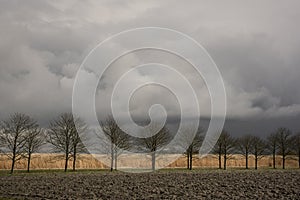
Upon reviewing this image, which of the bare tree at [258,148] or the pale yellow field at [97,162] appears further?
the bare tree at [258,148]

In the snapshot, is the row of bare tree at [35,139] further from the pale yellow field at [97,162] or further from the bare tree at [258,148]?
the bare tree at [258,148]

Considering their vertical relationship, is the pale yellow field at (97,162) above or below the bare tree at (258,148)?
below

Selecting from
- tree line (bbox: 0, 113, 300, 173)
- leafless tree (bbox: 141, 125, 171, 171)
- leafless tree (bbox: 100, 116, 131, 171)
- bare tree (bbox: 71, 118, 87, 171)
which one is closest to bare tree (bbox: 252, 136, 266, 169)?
tree line (bbox: 0, 113, 300, 173)

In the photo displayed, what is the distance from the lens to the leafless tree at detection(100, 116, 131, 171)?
262ft

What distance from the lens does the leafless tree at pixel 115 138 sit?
79812mm

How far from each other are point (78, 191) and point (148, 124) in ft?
199

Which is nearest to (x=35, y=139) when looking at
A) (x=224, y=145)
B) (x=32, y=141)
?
(x=32, y=141)

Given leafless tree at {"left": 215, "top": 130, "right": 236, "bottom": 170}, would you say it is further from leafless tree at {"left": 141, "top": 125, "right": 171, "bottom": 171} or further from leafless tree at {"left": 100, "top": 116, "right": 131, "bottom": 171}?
leafless tree at {"left": 100, "top": 116, "right": 131, "bottom": 171}

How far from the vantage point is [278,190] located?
101ft

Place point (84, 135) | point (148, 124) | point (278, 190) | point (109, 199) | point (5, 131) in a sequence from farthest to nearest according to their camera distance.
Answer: point (148, 124) → point (84, 135) → point (5, 131) → point (278, 190) → point (109, 199)

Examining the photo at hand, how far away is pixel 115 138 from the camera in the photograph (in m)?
82.3

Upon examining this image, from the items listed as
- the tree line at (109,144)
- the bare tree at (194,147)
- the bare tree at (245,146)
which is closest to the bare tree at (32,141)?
the tree line at (109,144)

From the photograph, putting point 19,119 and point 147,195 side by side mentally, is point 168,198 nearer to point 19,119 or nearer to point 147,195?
point 147,195

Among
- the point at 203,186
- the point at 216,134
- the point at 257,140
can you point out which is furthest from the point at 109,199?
the point at 257,140
